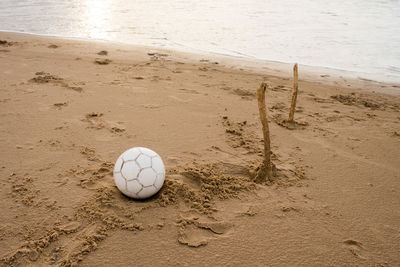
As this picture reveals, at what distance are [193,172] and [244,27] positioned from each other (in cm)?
993

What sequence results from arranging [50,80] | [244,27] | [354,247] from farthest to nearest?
[244,27], [50,80], [354,247]

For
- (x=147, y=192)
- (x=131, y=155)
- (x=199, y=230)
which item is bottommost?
(x=199, y=230)

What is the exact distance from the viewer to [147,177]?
2.66 m

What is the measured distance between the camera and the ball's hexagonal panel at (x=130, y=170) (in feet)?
8.66

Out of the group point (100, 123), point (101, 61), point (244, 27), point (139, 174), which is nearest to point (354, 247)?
point (139, 174)

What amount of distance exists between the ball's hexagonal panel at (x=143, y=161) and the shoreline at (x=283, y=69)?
5113 millimetres

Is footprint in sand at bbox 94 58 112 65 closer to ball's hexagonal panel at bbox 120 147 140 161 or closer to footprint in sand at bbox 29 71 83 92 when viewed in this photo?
footprint in sand at bbox 29 71 83 92

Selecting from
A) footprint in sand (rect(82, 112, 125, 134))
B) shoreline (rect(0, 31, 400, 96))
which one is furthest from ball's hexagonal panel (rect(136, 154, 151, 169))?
shoreline (rect(0, 31, 400, 96))

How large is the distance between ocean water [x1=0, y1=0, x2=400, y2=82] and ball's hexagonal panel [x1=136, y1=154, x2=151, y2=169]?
6496mm

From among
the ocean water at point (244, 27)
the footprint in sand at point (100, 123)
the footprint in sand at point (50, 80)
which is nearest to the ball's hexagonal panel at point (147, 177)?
the footprint in sand at point (100, 123)

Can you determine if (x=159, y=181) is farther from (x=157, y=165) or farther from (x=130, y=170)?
(x=130, y=170)

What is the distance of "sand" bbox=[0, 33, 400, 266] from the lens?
2352 mm

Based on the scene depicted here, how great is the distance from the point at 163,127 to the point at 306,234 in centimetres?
244

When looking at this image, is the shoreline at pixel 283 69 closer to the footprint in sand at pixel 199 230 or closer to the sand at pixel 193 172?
the sand at pixel 193 172
